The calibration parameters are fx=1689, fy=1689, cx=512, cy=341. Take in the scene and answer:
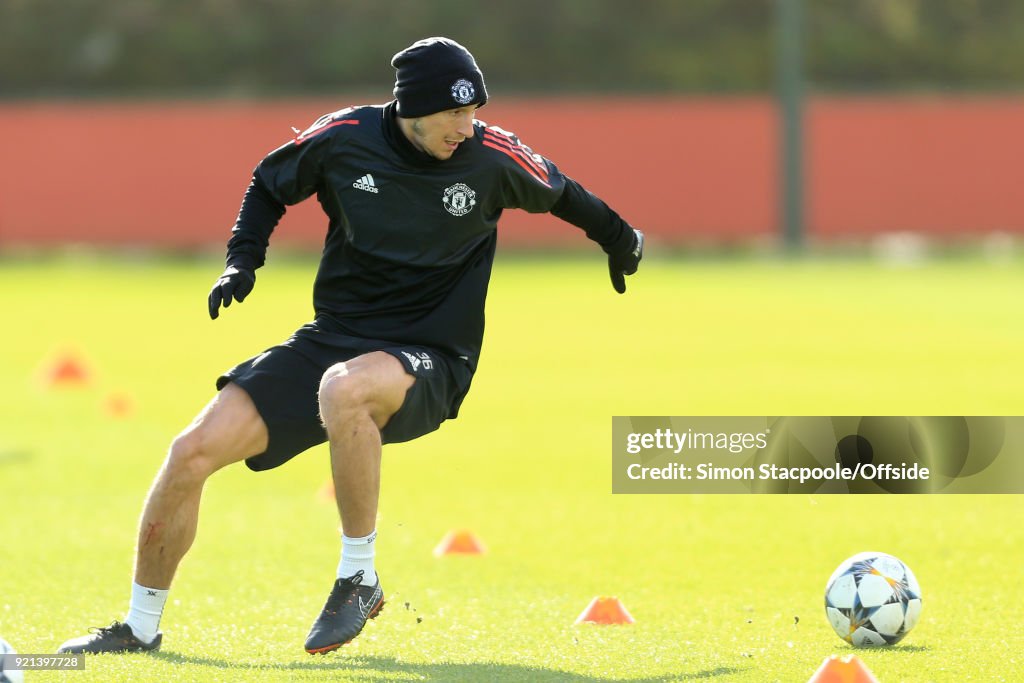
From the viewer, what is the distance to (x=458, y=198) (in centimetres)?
616

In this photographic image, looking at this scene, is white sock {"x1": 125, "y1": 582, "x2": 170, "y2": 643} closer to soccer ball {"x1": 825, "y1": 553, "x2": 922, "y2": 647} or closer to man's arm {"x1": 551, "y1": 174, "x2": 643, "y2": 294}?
man's arm {"x1": 551, "y1": 174, "x2": 643, "y2": 294}

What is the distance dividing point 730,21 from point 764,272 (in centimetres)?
1840

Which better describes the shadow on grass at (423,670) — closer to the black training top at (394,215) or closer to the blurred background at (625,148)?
the black training top at (394,215)

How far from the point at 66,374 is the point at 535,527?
696 cm

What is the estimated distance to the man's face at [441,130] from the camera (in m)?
6.00

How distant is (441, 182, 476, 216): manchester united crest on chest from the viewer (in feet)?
20.2

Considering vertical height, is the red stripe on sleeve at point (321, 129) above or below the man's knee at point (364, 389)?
above

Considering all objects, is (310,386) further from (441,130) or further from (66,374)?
(66,374)

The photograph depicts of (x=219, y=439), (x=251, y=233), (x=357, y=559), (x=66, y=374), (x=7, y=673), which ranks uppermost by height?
(x=66, y=374)

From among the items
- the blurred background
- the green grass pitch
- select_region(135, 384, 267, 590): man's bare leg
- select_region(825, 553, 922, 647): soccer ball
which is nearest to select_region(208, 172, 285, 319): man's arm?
select_region(135, 384, 267, 590): man's bare leg

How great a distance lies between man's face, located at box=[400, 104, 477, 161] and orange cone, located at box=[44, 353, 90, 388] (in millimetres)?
8814

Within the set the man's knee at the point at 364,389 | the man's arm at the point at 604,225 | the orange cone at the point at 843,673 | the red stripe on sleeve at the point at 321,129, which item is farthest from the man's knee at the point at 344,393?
the orange cone at the point at 843,673

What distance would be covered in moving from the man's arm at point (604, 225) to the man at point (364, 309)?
0.36 feet

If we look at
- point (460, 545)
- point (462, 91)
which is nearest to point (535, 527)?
point (460, 545)
